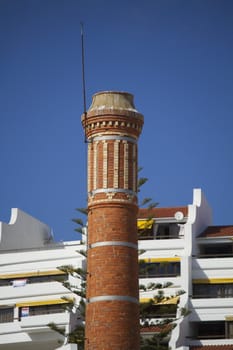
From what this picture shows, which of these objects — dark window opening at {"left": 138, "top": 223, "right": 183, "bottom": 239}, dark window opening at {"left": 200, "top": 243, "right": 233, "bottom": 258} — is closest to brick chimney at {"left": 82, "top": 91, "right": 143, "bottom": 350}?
dark window opening at {"left": 200, "top": 243, "right": 233, "bottom": 258}

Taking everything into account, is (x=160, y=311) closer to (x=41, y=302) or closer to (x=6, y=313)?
(x=41, y=302)

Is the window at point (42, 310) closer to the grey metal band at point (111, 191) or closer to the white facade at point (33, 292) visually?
the white facade at point (33, 292)

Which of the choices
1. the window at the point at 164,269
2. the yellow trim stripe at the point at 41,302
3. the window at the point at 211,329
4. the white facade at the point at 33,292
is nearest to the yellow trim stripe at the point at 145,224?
the window at the point at 164,269

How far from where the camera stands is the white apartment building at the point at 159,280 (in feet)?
171

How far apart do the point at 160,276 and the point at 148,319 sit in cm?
417

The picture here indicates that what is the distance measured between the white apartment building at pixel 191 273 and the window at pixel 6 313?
643 cm

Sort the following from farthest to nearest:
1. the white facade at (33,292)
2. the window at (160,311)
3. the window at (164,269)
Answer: the window at (164,269)
the white facade at (33,292)
the window at (160,311)

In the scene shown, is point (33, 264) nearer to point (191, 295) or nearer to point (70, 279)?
point (70, 279)

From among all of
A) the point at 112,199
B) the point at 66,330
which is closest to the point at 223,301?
the point at 66,330

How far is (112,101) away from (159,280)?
50.3 feet

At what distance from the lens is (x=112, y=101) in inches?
1593

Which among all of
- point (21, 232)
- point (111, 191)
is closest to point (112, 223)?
point (111, 191)

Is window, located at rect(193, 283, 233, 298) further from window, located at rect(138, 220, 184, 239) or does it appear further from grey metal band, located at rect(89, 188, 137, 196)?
grey metal band, located at rect(89, 188, 137, 196)

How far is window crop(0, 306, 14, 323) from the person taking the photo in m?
56.7
